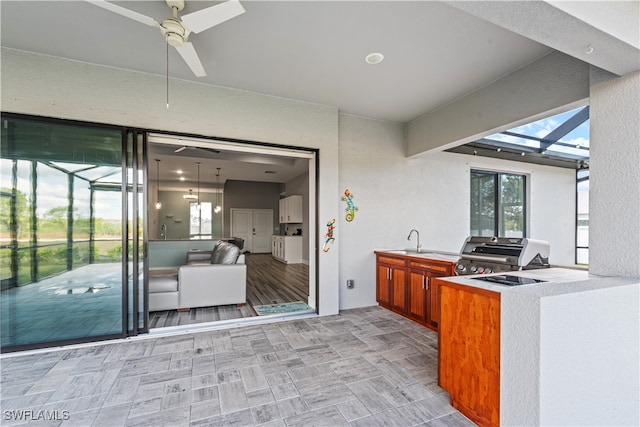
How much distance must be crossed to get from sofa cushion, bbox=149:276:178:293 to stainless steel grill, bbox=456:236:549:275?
370 centimetres

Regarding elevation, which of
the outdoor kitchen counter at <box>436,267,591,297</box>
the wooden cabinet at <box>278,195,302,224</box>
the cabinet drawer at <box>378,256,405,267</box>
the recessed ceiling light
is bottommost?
the cabinet drawer at <box>378,256,405,267</box>

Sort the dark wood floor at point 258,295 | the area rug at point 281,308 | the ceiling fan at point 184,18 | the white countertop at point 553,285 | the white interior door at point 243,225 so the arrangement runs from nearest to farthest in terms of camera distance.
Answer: the white countertop at point 553,285, the ceiling fan at point 184,18, the dark wood floor at point 258,295, the area rug at point 281,308, the white interior door at point 243,225

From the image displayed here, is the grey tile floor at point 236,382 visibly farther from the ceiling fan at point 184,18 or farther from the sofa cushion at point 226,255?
the ceiling fan at point 184,18

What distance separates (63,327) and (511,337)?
3.95 m

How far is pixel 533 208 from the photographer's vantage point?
573 centimetres

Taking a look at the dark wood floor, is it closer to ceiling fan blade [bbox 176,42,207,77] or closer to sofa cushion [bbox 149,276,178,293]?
sofa cushion [bbox 149,276,178,293]

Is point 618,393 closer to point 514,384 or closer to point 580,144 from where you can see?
point 514,384

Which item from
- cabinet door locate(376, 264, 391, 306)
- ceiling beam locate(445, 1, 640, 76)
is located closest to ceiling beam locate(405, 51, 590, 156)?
ceiling beam locate(445, 1, 640, 76)

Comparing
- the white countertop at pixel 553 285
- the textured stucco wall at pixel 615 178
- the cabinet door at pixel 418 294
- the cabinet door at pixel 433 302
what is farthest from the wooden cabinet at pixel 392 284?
the textured stucco wall at pixel 615 178

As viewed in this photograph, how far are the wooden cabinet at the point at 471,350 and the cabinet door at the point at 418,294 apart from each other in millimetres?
1390

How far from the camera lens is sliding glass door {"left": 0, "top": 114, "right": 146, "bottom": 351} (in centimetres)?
270

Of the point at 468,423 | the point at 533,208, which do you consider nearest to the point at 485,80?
the point at 468,423

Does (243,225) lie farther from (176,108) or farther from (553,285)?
(553,285)

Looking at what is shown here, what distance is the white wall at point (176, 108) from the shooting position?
2727mm
